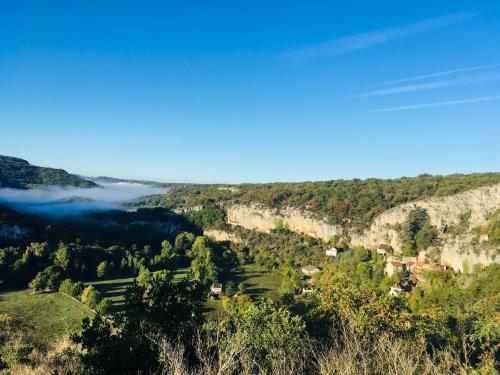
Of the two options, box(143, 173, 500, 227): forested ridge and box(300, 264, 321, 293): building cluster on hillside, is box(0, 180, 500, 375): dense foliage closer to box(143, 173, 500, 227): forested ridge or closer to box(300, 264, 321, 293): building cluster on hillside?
box(300, 264, 321, 293): building cluster on hillside

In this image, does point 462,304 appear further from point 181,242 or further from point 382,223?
point 181,242

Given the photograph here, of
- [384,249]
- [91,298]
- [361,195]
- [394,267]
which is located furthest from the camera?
[361,195]

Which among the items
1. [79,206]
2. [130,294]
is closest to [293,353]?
[130,294]

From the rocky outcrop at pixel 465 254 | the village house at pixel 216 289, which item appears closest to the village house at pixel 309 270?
the village house at pixel 216 289

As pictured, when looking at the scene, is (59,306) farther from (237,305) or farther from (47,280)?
(237,305)

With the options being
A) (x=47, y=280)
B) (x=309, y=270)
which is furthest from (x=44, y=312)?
(x=309, y=270)
